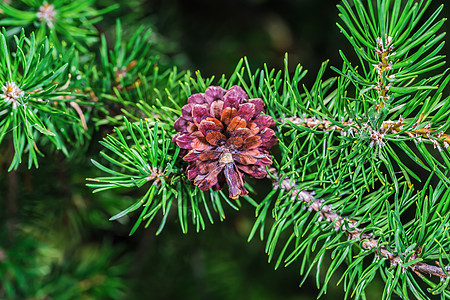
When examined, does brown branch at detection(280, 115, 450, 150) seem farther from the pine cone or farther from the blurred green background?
the blurred green background

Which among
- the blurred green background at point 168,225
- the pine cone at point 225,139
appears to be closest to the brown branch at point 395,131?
the pine cone at point 225,139

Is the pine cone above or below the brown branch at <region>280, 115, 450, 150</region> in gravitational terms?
above

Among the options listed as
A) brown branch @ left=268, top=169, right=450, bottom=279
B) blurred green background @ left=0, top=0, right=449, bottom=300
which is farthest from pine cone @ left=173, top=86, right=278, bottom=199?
blurred green background @ left=0, top=0, right=449, bottom=300

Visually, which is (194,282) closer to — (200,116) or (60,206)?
(60,206)

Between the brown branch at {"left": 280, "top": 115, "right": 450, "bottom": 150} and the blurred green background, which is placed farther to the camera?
the blurred green background

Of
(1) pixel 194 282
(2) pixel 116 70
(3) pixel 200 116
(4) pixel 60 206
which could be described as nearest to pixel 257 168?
(3) pixel 200 116

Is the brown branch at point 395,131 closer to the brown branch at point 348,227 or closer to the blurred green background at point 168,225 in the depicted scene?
the brown branch at point 348,227
